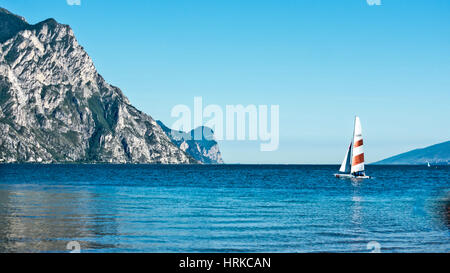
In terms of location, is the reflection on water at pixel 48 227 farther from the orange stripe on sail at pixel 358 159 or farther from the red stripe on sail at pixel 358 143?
the orange stripe on sail at pixel 358 159

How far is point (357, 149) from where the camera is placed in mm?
143875

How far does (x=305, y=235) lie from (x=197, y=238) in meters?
7.99

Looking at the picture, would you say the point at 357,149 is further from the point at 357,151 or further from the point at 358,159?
the point at 358,159

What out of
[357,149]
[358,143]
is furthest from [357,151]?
[358,143]

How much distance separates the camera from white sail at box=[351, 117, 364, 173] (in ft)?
459

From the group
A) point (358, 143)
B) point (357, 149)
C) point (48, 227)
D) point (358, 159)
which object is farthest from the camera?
point (358, 159)

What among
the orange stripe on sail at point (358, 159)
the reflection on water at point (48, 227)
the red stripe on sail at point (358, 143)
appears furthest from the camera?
the orange stripe on sail at point (358, 159)

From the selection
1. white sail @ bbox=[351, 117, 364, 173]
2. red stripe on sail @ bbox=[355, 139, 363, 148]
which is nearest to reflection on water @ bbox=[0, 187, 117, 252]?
white sail @ bbox=[351, 117, 364, 173]

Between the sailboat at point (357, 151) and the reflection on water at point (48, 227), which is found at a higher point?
the sailboat at point (357, 151)

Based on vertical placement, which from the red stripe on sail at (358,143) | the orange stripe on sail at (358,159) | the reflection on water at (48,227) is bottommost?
the reflection on water at (48,227)

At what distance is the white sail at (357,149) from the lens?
14000 centimetres

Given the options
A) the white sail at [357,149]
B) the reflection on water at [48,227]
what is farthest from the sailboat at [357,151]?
the reflection on water at [48,227]

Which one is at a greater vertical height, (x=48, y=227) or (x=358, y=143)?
(x=358, y=143)

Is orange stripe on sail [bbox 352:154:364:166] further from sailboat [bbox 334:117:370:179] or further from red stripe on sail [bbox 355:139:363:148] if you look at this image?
red stripe on sail [bbox 355:139:363:148]
